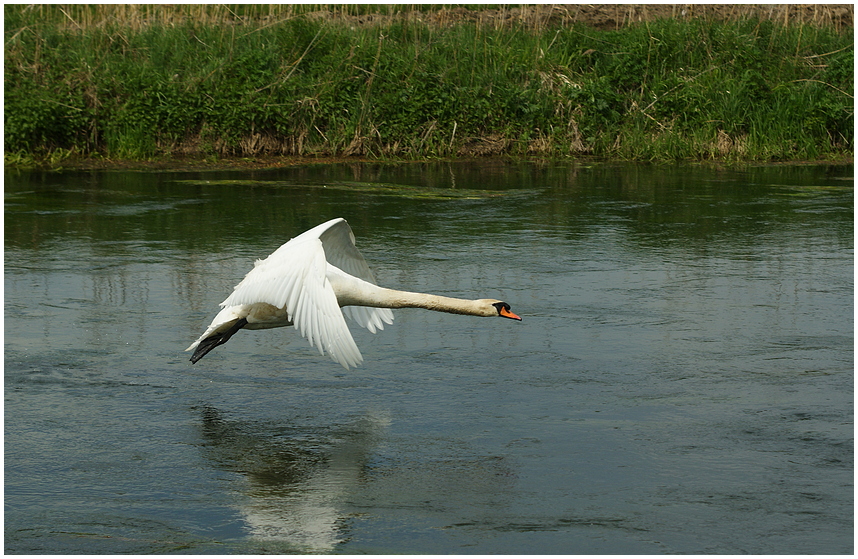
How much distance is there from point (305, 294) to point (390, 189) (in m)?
8.68

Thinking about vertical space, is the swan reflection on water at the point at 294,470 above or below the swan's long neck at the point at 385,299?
below

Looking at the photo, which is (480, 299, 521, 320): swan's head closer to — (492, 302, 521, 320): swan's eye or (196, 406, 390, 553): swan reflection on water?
(492, 302, 521, 320): swan's eye

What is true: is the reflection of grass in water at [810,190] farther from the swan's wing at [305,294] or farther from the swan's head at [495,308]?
the swan's wing at [305,294]

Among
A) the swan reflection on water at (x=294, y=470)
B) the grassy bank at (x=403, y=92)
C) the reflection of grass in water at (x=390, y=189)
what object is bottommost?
the swan reflection on water at (x=294, y=470)

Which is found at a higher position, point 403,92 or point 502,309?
point 403,92

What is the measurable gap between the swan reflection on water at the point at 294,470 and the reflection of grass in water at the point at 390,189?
8.37 metres

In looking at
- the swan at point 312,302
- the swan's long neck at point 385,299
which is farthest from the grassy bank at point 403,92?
the swan's long neck at point 385,299

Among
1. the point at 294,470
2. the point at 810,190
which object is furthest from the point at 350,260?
the point at 810,190

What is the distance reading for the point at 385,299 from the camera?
22.5 ft

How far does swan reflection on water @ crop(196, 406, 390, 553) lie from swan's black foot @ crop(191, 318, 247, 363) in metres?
0.73

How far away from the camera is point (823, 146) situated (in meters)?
18.5

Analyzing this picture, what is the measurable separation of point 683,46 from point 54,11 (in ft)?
35.8

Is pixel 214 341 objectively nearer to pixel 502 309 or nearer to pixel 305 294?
pixel 305 294

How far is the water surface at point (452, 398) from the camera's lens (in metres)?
4.81
